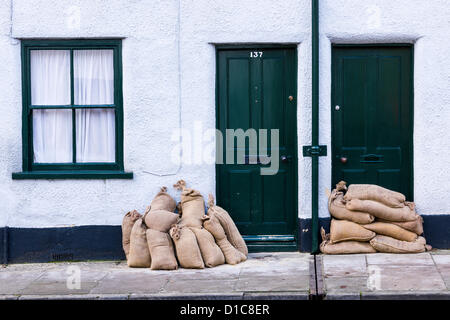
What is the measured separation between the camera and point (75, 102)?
31.8ft

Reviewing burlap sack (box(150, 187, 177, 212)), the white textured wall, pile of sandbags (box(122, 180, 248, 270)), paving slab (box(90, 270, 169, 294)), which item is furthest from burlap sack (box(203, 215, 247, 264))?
paving slab (box(90, 270, 169, 294))

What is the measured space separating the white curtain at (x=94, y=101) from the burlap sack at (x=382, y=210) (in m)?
3.16

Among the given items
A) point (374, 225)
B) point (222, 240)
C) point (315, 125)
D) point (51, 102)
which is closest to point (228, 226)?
point (222, 240)

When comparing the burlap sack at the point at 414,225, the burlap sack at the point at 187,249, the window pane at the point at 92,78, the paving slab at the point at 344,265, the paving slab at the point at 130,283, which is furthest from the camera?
the window pane at the point at 92,78

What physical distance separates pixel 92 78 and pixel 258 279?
3.42 m

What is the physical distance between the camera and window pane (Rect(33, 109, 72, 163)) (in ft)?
32.0

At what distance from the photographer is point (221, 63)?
9.69m

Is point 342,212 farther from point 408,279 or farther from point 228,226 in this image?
point 408,279

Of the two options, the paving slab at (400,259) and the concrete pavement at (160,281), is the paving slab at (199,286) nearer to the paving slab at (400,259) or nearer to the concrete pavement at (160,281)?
the concrete pavement at (160,281)

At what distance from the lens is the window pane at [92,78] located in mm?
9656

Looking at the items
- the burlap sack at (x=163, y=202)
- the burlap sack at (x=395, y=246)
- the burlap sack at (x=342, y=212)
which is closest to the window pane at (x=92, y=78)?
the burlap sack at (x=163, y=202)
